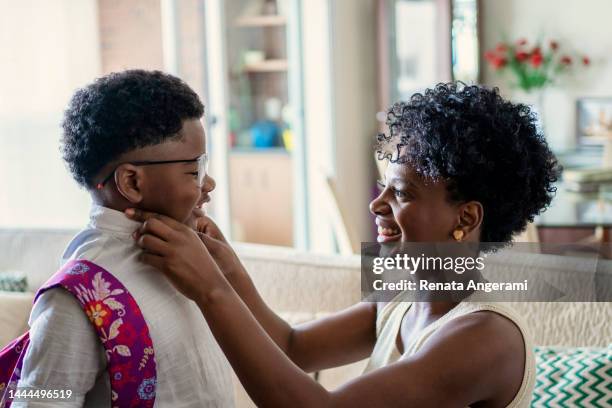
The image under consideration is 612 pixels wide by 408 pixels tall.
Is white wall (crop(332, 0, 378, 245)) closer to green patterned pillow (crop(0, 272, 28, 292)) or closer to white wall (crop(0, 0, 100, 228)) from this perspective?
white wall (crop(0, 0, 100, 228))

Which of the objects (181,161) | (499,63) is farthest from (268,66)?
(181,161)

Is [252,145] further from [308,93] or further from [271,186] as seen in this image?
[308,93]

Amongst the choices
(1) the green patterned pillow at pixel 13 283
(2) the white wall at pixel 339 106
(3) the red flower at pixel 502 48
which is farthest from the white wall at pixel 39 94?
(3) the red flower at pixel 502 48

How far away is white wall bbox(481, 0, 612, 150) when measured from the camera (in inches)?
223

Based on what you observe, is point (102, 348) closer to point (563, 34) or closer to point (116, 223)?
point (116, 223)

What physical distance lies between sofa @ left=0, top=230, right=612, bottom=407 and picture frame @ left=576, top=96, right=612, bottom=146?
148 inches

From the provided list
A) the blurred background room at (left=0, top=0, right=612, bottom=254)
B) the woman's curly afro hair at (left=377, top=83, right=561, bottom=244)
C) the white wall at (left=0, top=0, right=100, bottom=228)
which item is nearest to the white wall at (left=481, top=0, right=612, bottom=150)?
the blurred background room at (left=0, top=0, right=612, bottom=254)

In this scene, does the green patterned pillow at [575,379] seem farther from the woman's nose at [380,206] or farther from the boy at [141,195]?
the boy at [141,195]

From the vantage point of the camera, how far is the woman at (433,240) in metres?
1.13

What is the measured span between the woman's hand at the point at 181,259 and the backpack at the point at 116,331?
62mm

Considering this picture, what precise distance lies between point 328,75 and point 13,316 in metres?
3.56

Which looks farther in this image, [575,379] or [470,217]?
[575,379]

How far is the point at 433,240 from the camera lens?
1.35 meters

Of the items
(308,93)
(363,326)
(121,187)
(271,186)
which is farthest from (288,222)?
(121,187)
